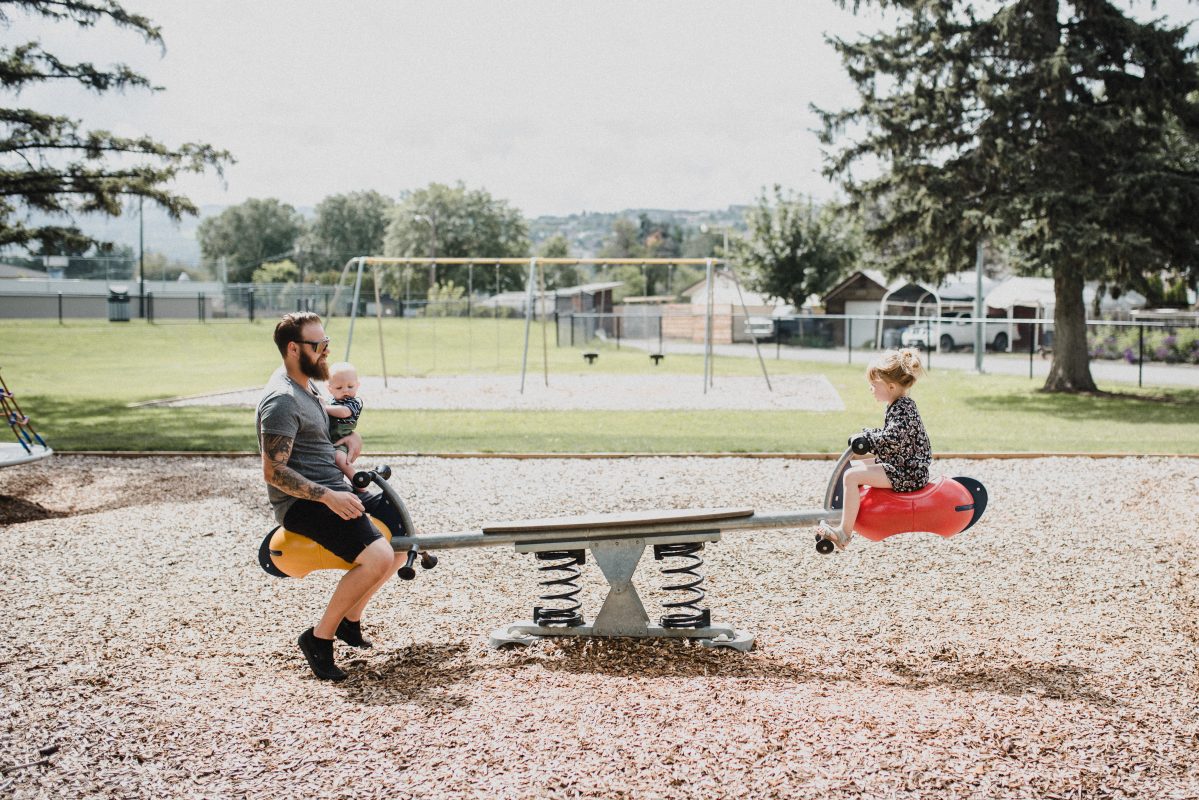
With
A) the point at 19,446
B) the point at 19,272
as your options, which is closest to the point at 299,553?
the point at 19,446

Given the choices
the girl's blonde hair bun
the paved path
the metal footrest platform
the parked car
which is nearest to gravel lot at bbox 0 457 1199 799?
the metal footrest platform

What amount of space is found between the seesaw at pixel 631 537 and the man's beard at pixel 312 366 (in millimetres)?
484

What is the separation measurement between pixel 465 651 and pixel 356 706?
2.82 ft

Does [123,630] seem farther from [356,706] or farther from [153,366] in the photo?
[153,366]

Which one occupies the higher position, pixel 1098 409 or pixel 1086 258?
pixel 1086 258

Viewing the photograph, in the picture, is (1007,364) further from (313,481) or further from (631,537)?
(313,481)

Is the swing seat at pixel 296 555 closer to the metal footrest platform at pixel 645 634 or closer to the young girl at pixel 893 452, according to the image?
the metal footrest platform at pixel 645 634

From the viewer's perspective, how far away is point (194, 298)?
168 ft

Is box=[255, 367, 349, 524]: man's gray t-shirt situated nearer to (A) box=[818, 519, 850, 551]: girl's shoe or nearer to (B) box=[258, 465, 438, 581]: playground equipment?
(B) box=[258, 465, 438, 581]: playground equipment

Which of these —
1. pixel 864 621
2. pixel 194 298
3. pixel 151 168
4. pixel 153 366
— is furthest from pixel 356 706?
pixel 194 298

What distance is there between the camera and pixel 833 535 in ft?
16.5

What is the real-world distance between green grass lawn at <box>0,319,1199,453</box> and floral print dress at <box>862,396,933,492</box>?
24.5ft

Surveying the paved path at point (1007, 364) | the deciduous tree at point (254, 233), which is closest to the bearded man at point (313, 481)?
the paved path at point (1007, 364)

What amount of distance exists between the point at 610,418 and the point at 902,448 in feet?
40.4
